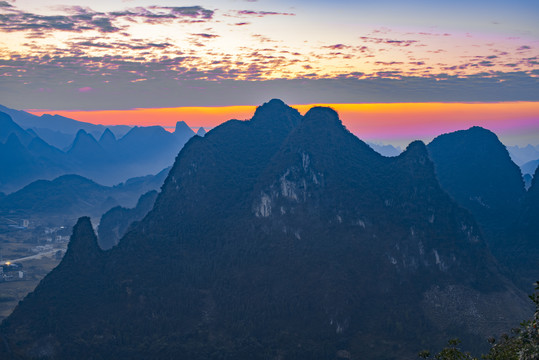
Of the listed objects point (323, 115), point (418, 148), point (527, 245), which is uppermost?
point (323, 115)

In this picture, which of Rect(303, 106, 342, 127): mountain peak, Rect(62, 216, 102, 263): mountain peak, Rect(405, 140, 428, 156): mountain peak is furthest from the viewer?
Rect(303, 106, 342, 127): mountain peak

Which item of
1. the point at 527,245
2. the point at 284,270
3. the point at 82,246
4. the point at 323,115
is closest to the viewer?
the point at 82,246

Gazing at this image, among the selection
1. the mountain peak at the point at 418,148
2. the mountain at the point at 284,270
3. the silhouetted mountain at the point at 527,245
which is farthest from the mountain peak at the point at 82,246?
the silhouetted mountain at the point at 527,245

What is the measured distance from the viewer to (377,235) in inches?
5743

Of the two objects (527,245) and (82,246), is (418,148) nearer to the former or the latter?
(527,245)

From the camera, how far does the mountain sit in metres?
113

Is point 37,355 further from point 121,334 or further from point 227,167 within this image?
point 227,167

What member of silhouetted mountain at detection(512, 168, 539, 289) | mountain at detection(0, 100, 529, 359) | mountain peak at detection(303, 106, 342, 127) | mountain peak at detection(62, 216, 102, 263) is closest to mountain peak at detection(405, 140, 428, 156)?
mountain at detection(0, 100, 529, 359)

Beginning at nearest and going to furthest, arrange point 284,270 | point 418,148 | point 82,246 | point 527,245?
point 82,246 < point 284,270 < point 418,148 < point 527,245

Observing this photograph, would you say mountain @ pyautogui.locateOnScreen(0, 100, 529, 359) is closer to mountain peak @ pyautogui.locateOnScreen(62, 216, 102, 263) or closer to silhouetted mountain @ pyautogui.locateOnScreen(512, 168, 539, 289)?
mountain peak @ pyautogui.locateOnScreen(62, 216, 102, 263)

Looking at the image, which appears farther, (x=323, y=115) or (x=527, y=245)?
(x=527, y=245)

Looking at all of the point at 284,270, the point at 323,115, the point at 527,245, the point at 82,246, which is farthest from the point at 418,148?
the point at 82,246

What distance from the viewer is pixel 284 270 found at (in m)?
136

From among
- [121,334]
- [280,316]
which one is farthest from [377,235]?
[121,334]
